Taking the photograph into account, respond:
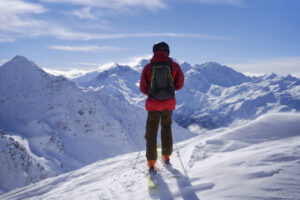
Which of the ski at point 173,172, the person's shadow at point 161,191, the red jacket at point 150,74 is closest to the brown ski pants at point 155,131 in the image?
the red jacket at point 150,74

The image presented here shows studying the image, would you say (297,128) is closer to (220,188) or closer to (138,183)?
(220,188)

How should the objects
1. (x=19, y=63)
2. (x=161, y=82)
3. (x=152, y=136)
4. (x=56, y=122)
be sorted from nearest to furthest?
(x=161, y=82), (x=152, y=136), (x=56, y=122), (x=19, y=63)

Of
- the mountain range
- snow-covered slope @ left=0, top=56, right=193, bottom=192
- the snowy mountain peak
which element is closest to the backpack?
the mountain range

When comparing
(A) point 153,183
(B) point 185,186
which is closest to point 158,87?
(A) point 153,183

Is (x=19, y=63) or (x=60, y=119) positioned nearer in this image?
(x=60, y=119)

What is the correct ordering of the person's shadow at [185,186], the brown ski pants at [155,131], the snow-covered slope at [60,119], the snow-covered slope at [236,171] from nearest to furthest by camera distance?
1. the snow-covered slope at [236,171]
2. the person's shadow at [185,186]
3. the brown ski pants at [155,131]
4. the snow-covered slope at [60,119]

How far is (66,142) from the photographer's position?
6662 cm

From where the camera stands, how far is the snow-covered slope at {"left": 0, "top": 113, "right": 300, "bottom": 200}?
11.7 ft

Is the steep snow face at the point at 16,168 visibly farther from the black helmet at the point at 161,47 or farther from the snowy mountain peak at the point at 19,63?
the snowy mountain peak at the point at 19,63

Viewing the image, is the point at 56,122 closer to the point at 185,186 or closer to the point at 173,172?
the point at 173,172

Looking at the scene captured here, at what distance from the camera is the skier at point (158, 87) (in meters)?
5.34

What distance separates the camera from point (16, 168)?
37.5m

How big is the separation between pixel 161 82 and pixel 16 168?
133ft

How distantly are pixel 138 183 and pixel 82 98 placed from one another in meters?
84.0
